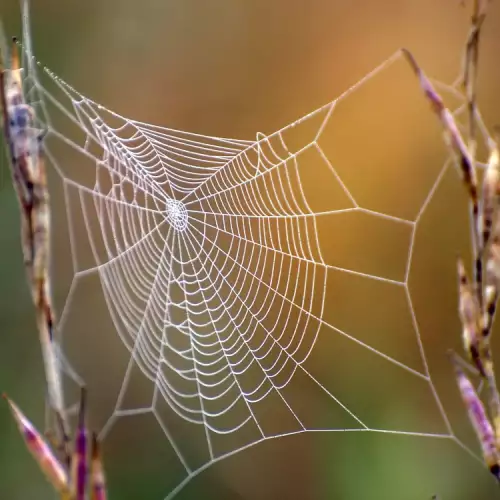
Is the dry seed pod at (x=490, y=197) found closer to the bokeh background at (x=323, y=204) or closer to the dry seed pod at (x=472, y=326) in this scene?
the dry seed pod at (x=472, y=326)

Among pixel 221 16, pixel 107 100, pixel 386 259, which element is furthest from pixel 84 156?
pixel 386 259

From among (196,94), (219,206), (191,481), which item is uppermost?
(196,94)

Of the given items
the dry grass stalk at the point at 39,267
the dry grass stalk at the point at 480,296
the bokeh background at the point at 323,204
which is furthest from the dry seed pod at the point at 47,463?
the bokeh background at the point at 323,204

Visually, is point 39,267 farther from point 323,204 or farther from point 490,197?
point 323,204

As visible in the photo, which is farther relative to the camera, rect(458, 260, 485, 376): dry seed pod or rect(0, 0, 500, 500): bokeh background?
rect(0, 0, 500, 500): bokeh background

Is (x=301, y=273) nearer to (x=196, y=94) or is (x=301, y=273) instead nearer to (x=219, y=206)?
(x=219, y=206)

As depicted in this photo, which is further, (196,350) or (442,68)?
(196,350)

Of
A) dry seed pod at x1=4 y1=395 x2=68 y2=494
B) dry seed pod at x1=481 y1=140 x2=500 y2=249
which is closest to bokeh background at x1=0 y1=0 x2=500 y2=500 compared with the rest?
dry seed pod at x1=481 y1=140 x2=500 y2=249

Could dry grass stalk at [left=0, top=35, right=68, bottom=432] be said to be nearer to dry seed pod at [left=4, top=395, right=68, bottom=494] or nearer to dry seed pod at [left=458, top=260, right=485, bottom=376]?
dry seed pod at [left=4, top=395, right=68, bottom=494]
